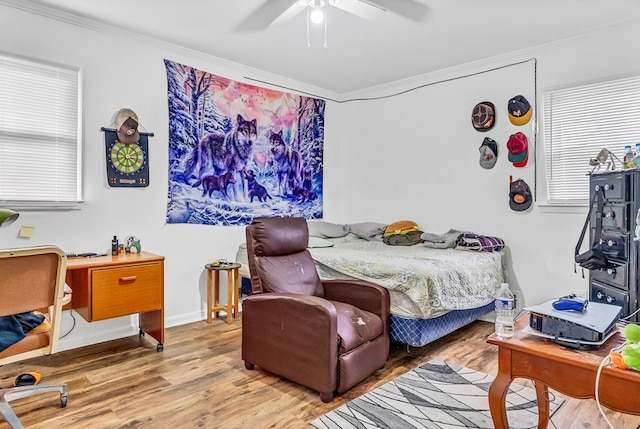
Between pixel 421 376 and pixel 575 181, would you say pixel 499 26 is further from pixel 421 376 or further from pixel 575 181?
pixel 421 376

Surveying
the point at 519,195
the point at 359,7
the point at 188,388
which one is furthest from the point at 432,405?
the point at 359,7

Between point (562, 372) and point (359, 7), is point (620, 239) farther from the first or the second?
point (359, 7)

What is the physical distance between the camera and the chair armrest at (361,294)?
2666 mm

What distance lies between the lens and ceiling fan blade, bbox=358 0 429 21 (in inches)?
108

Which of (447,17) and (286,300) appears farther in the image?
(447,17)

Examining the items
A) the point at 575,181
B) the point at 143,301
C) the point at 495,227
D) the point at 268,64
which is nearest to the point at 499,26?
the point at 575,181

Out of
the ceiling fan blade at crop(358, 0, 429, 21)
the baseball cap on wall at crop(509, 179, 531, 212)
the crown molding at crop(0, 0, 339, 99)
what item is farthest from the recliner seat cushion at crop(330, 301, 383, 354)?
the crown molding at crop(0, 0, 339, 99)

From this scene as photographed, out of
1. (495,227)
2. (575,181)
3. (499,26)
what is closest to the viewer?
Result: (499,26)

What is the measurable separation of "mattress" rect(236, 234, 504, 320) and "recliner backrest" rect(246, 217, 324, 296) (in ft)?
1.02

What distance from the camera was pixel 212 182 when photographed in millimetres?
3857

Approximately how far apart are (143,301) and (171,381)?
2.22 ft

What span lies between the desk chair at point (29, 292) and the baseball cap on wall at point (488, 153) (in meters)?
3.49

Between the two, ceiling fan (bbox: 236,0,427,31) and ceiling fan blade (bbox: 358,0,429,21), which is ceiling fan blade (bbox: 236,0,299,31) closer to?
ceiling fan (bbox: 236,0,427,31)

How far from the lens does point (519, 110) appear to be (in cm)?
363
